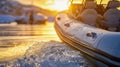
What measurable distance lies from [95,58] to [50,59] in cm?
109

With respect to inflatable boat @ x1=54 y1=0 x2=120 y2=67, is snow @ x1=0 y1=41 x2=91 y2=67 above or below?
below

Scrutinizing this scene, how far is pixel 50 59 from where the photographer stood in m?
9.42

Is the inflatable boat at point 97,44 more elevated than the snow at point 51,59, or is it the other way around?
the inflatable boat at point 97,44

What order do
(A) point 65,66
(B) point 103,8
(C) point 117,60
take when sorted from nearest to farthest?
(C) point 117,60
(A) point 65,66
(B) point 103,8

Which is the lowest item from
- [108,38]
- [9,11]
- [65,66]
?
[9,11]

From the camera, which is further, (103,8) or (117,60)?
(103,8)

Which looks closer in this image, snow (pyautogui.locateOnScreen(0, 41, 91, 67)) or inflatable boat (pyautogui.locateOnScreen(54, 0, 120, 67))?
inflatable boat (pyautogui.locateOnScreen(54, 0, 120, 67))

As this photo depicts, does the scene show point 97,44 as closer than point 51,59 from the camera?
Yes

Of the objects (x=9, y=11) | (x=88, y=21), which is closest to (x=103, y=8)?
(x=88, y=21)

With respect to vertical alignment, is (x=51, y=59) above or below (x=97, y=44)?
below

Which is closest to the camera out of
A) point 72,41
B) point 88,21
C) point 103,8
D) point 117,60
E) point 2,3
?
point 117,60

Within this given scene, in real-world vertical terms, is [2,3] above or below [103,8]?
below

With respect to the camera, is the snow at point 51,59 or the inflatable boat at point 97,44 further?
the snow at point 51,59

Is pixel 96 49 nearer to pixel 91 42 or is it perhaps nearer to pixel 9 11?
pixel 91 42
